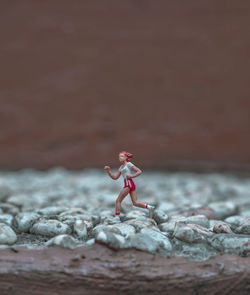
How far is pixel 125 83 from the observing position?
2674mm

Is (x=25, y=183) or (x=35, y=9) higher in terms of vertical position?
(x=35, y=9)

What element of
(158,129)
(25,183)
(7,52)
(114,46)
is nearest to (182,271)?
(25,183)

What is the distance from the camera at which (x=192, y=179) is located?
231 cm

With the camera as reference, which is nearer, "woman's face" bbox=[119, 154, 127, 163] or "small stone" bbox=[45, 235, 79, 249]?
"small stone" bbox=[45, 235, 79, 249]

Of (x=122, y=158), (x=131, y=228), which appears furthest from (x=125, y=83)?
(x=131, y=228)

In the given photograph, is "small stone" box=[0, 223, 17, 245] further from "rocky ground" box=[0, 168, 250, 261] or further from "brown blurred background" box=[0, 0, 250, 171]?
"brown blurred background" box=[0, 0, 250, 171]

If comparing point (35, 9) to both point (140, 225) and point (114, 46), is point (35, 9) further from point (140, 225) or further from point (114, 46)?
point (140, 225)

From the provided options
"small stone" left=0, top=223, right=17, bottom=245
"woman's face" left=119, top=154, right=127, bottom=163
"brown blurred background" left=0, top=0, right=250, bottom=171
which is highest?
"brown blurred background" left=0, top=0, right=250, bottom=171

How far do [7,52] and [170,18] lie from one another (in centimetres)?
124

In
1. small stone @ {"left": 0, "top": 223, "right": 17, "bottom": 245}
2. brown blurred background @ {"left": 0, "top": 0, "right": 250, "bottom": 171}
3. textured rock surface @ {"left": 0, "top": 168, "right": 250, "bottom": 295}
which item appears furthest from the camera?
brown blurred background @ {"left": 0, "top": 0, "right": 250, "bottom": 171}

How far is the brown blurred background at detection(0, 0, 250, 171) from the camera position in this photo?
2.58 m

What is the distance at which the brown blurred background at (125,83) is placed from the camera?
2584 millimetres

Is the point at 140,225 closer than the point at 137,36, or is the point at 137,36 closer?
the point at 140,225

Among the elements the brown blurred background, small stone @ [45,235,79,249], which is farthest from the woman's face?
the brown blurred background
